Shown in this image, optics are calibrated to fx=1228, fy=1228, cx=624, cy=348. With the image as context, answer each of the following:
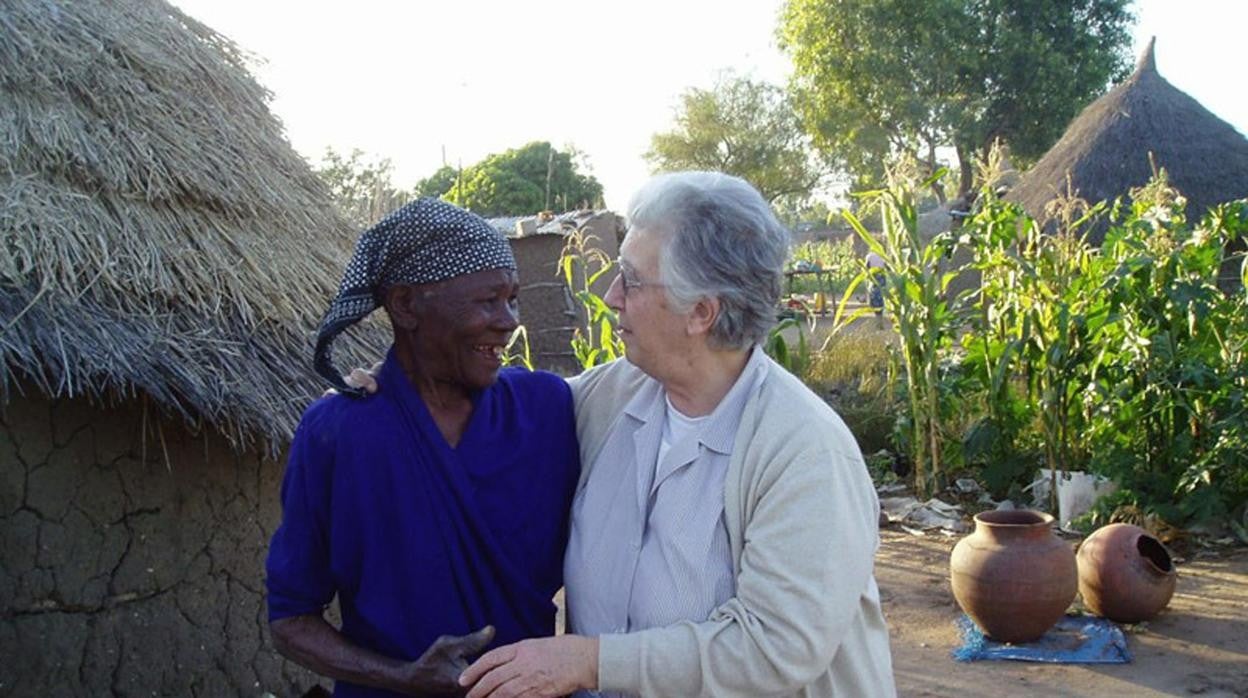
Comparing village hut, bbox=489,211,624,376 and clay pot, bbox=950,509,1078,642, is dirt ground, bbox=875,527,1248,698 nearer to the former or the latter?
clay pot, bbox=950,509,1078,642

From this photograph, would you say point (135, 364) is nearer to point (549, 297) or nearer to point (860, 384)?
point (549, 297)

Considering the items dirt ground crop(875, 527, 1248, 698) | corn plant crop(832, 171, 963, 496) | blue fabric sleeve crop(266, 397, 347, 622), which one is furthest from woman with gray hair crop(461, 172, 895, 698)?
corn plant crop(832, 171, 963, 496)

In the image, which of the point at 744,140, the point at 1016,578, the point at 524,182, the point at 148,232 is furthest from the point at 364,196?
the point at 744,140

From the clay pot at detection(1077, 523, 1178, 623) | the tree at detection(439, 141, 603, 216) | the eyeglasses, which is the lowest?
the clay pot at detection(1077, 523, 1178, 623)

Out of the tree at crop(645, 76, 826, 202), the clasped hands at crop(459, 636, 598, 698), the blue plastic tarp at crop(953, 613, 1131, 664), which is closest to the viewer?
the clasped hands at crop(459, 636, 598, 698)

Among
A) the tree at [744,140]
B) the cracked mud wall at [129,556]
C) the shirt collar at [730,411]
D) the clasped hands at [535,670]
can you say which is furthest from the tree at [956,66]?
the clasped hands at [535,670]

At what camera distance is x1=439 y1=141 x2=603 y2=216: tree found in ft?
80.4

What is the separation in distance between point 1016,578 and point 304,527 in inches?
158

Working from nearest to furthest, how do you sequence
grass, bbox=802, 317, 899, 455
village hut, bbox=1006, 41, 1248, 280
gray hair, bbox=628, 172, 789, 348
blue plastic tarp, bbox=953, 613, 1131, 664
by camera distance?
gray hair, bbox=628, 172, 789, 348 < blue plastic tarp, bbox=953, 613, 1131, 664 < grass, bbox=802, 317, 899, 455 < village hut, bbox=1006, 41, 1248, 280

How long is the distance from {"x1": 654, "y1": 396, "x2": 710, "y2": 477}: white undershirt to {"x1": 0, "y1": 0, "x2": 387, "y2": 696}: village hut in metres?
1.91

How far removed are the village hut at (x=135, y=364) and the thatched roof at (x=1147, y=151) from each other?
11259mm

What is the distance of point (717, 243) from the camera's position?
1991 mm

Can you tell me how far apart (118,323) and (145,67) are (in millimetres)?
1252

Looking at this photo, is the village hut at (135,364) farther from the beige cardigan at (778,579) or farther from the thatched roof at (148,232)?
the beige cardigan at (778,579)
